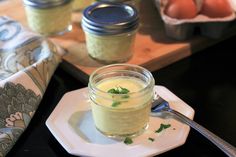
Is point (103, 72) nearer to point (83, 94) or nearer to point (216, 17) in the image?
point (83, 94)

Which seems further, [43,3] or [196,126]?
[43,3]

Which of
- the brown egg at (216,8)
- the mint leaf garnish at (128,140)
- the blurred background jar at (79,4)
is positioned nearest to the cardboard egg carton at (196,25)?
the brown egg at (216,8)

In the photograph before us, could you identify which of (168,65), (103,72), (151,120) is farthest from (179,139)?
(168,65)

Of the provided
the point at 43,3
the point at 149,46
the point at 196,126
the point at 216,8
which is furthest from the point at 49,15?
the point at 196,126

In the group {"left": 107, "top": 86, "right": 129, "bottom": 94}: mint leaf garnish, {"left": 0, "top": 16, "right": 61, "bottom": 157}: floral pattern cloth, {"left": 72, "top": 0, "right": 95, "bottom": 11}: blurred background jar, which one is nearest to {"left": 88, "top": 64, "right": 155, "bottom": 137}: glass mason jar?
{"left": 107, "top": 86, "right": 129, "bottom": 94}: mint leaf garnish

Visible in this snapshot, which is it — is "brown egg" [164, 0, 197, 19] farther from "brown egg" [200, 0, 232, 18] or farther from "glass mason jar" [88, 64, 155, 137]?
"glass mason jar" [88, 64, 155, 137]

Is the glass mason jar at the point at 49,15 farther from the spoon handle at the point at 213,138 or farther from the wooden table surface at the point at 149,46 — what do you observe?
the spoon handle at the point at 213,138

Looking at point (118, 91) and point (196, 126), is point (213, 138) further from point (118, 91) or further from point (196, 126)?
point (118, 91)
